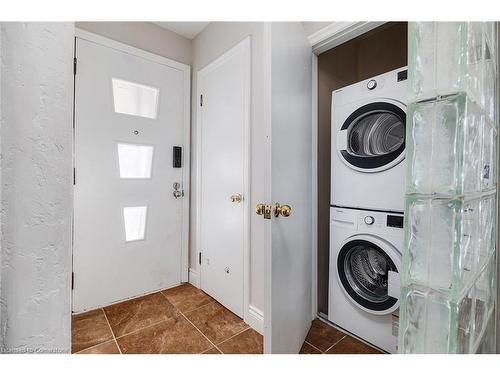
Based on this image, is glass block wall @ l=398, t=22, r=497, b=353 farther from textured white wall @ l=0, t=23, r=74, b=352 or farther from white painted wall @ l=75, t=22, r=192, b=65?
white painted wall @ l=75, t=22, r=192, b=65

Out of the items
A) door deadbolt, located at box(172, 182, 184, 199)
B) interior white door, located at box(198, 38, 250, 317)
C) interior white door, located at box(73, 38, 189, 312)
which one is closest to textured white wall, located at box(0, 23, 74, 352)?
interior white door, located at box(198, 38, 250, 317)

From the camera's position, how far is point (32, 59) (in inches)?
16.1

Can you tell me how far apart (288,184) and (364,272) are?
0.89 metres

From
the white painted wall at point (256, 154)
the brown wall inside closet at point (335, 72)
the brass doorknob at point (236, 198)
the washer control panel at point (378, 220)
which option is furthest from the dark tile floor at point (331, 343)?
the brass doorknob at point (236, 198)

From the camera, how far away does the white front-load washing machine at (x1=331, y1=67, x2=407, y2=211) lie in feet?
4.53

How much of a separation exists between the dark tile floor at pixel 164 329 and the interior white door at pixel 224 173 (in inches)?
6.5

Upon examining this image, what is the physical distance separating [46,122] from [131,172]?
1689mm

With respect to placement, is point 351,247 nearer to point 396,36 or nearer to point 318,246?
point 318,246

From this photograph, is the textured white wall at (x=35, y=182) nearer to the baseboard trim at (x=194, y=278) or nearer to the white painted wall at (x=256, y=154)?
the white painted wall at (x=256, y=154)

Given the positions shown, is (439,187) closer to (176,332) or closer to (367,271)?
(367,271)

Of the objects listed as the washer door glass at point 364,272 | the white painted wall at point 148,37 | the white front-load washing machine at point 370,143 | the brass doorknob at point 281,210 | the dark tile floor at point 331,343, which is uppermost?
the white painted wall at point 148,37

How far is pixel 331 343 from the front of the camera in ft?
4.99

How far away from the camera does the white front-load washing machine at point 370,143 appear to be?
138 centimetres
